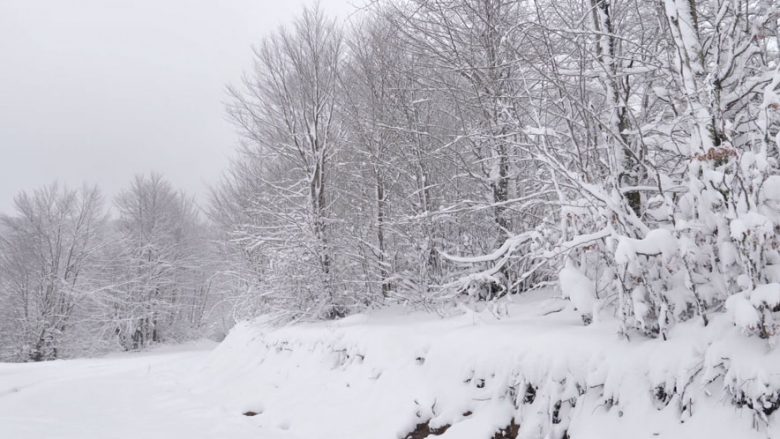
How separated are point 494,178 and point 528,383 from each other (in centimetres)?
371

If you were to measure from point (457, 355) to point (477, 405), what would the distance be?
60 centimetres

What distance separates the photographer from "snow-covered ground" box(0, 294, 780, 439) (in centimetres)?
257

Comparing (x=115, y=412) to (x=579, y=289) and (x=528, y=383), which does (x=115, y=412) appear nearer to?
(x=528, y=383)

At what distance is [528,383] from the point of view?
358 centimetres

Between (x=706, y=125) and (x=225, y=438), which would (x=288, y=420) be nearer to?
(x=225, y=438)

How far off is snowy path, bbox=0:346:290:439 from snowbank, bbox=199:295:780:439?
0.61 m

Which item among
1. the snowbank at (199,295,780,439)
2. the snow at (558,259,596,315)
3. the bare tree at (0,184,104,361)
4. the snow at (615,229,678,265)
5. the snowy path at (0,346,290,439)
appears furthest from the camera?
the bare tree at (0,184,104,361)

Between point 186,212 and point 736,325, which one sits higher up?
point 186,212

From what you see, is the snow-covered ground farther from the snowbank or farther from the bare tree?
the bare tree

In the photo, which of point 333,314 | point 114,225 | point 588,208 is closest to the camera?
point 588,208

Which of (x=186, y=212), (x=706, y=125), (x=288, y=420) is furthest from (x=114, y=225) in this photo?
(x=706, y=125)

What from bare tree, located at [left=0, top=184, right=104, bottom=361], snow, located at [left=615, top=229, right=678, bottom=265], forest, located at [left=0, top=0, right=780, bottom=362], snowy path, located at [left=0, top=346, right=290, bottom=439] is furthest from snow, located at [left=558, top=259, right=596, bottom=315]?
bare tree, located at [left=0, top=184, right=104, bottom=361]

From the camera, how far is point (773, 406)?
229 cm

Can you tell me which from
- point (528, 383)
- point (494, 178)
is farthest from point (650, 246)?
point (494, 178)
